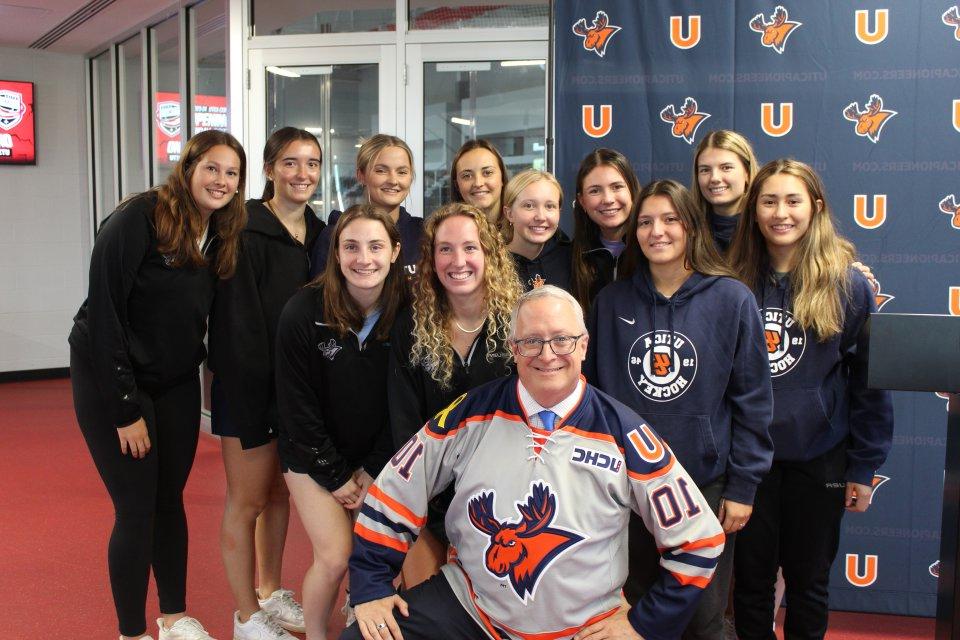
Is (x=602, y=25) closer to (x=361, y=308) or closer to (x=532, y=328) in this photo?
(x=361, y=308)

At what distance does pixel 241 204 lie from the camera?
2.69 metres

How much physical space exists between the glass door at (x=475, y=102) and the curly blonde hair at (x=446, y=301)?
9.03 feet

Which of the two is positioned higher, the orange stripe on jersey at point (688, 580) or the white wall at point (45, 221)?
the white wall at point (45, 221)

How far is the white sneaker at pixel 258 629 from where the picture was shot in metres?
2.88


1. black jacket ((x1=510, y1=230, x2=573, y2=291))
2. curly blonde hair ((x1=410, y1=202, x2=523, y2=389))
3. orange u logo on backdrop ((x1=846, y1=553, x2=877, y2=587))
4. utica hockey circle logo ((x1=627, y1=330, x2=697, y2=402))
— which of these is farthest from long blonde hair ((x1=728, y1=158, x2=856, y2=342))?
orange u logo on backdrop ((x1=846, y1=553, x2=877, y2=587))

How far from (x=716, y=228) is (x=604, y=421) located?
3.56ft

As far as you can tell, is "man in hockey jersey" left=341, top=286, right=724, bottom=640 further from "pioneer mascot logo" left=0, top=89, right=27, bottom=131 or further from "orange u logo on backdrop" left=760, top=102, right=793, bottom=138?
"pioneer mascot logo" left=0, top=89, right=27, bottom=131

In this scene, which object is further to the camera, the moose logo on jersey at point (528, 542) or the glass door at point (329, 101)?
the glass door at point (329, 101)

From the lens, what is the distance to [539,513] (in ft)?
6.19

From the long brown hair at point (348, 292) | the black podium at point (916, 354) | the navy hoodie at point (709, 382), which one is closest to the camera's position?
the black podium at point (916, 354)

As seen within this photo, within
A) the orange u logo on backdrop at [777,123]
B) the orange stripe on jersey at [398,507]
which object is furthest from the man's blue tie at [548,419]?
the orange u logo on backdrop at [777,123]

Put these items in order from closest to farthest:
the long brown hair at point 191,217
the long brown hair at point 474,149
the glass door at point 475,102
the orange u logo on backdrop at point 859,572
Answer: the long brown hair at point 191,217
the long brown hair at point 474,149
the orange u logo on backdrop at point 859,572
the glass door at point 475,102

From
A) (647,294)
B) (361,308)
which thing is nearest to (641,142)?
(647,294)

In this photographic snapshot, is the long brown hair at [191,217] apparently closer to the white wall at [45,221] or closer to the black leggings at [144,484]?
the black leggings at [144,484]
